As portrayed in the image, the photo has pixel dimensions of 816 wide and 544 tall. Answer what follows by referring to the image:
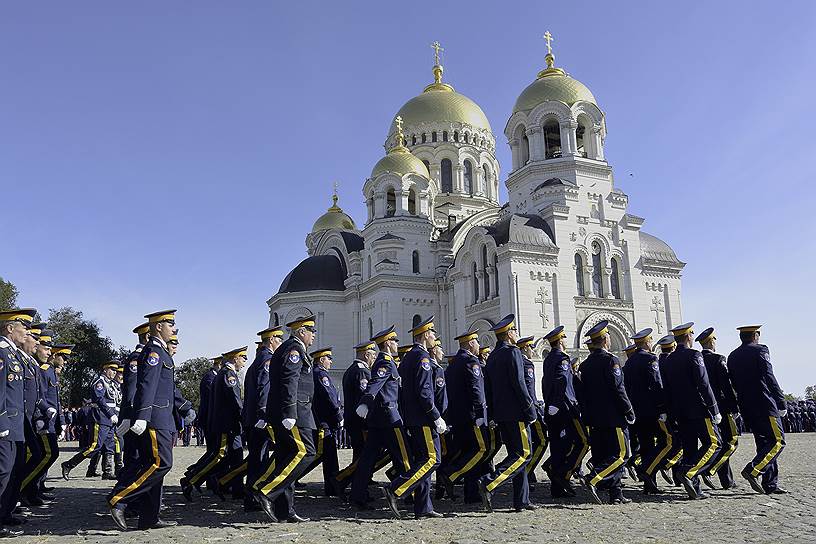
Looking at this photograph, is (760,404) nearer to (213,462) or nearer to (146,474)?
(213,462)

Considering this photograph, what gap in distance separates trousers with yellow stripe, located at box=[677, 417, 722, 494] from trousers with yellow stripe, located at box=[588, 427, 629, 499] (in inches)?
29.2

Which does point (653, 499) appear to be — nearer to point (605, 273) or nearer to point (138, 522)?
point (138, 522)

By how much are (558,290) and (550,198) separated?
15.3 ft

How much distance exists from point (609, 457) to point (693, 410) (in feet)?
4.03

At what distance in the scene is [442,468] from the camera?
30.6 feet

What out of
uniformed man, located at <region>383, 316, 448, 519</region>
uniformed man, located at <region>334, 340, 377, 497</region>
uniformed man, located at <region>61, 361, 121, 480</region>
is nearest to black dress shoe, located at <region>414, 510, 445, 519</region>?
uniformed man, located at <region>383, 316, 448, 519</region>

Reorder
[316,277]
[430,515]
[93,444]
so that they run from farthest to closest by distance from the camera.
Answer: [316,277] → [93,444] → [430,515]

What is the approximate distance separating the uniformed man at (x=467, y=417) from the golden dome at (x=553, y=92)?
2782 centimetres

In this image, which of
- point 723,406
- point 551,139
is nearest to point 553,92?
point 551,139

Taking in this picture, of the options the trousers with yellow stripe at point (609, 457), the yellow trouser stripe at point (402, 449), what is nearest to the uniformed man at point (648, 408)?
the trousers with yellow stripe at point (609, 457)

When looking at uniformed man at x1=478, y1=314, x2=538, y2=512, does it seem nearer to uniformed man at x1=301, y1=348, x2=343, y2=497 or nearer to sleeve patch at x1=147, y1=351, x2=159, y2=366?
uniformed man at x1=301, y1=348, x2=343, y2=497

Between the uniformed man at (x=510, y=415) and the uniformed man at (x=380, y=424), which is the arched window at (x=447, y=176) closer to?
the uniformed man at (x=510, y=415)

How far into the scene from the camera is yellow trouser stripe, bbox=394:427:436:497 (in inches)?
292

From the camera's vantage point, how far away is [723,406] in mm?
9469
